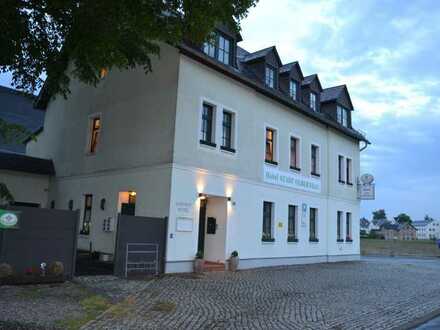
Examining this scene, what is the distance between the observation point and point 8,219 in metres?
10.8

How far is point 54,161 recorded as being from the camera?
2198 cm

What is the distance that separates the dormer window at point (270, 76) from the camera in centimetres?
2080

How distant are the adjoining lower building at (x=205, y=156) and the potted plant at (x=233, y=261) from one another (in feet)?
0.99

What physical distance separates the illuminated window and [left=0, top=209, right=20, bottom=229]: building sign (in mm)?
8433

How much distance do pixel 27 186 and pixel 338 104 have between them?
1918 cm

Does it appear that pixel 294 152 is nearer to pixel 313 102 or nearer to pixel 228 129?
pixel 313 102

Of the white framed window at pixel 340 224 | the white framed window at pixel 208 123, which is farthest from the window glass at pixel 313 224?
the white framed window at pixel 208 123

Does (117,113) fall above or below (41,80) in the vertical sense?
above

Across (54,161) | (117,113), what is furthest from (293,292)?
(54,161)


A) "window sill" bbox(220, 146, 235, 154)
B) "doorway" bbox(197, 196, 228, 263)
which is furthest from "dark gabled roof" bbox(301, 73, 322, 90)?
"doorway" bbox(197, 196, 228, 263)

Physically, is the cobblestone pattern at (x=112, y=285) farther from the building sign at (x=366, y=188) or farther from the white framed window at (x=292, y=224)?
the building sign at (x=366, y=188)

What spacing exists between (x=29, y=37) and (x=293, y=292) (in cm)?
954

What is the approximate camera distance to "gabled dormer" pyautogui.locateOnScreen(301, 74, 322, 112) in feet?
80.0

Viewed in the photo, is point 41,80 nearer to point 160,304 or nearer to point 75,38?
point 75,38
